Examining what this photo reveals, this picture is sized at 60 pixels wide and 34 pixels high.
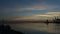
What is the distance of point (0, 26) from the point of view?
19.2 meters

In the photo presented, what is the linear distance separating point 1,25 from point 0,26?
40 cm

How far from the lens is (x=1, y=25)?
1961 centimetres
